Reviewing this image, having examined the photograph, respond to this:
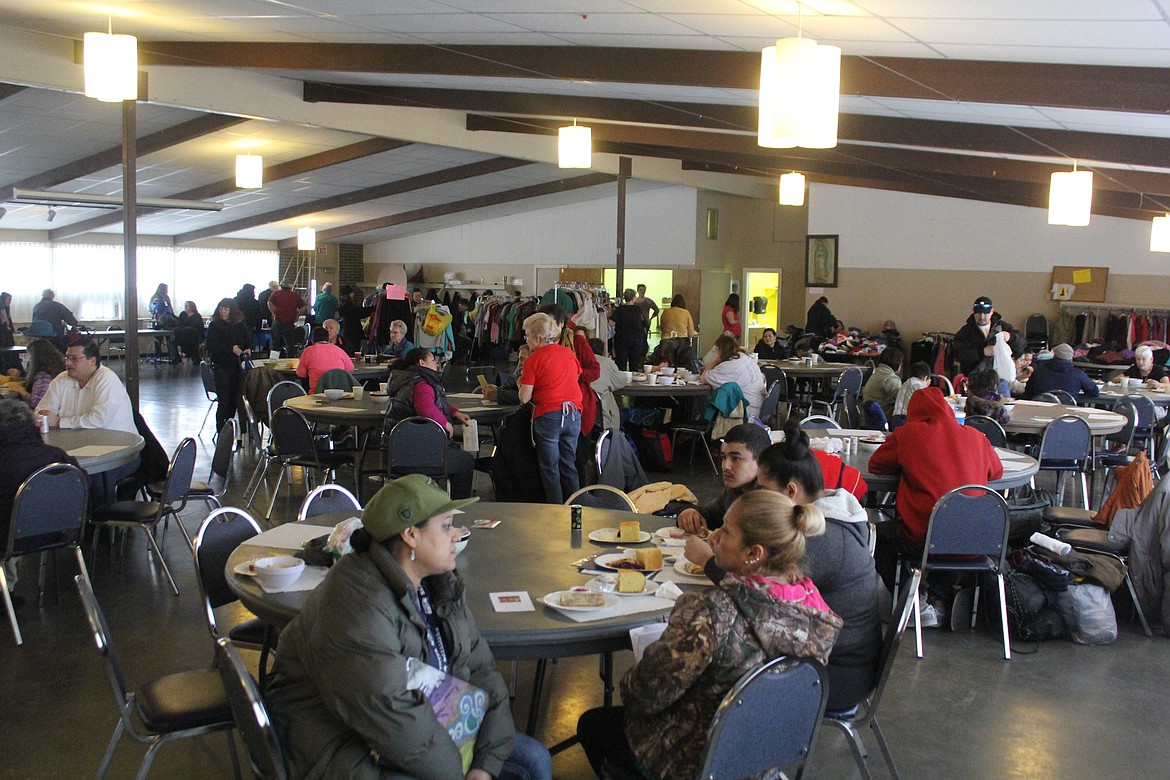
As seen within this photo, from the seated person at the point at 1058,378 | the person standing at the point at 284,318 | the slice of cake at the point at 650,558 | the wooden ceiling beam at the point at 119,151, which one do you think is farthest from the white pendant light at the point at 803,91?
the person standing at the point at 284,318

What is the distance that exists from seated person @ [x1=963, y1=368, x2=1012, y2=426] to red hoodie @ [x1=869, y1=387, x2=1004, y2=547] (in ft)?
5.52

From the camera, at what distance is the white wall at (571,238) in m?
17.2

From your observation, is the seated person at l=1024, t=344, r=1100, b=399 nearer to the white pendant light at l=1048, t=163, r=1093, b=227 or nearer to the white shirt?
the white pendant light at l=1048, t=163, r=1093, b=227

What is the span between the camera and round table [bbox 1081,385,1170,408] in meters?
8.71

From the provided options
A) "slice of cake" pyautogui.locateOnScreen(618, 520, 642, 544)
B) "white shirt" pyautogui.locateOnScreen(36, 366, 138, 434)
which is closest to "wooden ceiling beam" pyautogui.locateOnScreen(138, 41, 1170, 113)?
"white shirt" pyautogui.locateOnScreen(36, 366, 138, 434)

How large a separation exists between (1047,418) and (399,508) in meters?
5.86

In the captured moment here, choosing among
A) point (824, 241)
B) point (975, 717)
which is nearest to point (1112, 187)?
point (824, 241)

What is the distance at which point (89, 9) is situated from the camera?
6566 mm

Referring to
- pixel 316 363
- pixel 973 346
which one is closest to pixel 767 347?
pixel 973 346

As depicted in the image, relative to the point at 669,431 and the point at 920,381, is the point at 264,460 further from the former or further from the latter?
the point at 920,381

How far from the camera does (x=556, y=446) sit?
6086 millimetres

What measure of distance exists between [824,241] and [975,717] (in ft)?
40.3

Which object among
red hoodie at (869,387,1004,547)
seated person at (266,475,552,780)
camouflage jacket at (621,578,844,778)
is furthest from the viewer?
red hoodie at (869,387,1004,547)

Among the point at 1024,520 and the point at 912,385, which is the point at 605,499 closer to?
the point at 1024,520
